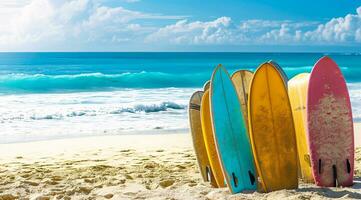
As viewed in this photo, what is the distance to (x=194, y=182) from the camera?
4.73 meters

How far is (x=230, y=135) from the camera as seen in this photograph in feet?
13.2

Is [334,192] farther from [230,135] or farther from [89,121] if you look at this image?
[89,121]

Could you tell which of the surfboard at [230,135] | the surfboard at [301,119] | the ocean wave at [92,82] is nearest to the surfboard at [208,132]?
the surfboard at [230,135]

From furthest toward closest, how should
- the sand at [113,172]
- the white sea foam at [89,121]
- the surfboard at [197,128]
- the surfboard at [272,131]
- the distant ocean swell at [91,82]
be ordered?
the distant ocean swell at [91,82] → the white sea foam at [89,121] → the surfboard at [197,128] → the sand at [113,172] → the surfboard at [272,131]

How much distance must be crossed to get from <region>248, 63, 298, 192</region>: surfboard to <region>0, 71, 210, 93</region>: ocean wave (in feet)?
70.2

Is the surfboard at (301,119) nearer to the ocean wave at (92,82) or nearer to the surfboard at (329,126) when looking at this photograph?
the surfboard at (329,126)

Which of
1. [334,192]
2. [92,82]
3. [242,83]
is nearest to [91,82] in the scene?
[92,82]

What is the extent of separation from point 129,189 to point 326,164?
1729 millimetres

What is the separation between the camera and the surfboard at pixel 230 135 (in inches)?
157

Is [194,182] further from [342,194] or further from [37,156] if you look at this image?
[37,156]

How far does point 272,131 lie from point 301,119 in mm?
416

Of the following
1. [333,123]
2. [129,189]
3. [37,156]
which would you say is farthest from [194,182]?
[37,156]

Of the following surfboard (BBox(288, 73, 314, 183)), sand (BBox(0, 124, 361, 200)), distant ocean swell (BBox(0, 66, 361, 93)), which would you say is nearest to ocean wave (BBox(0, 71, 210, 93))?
distant ocean swell (BBox(0, 66, 361, 93))

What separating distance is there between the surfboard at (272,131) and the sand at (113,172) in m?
0.15
